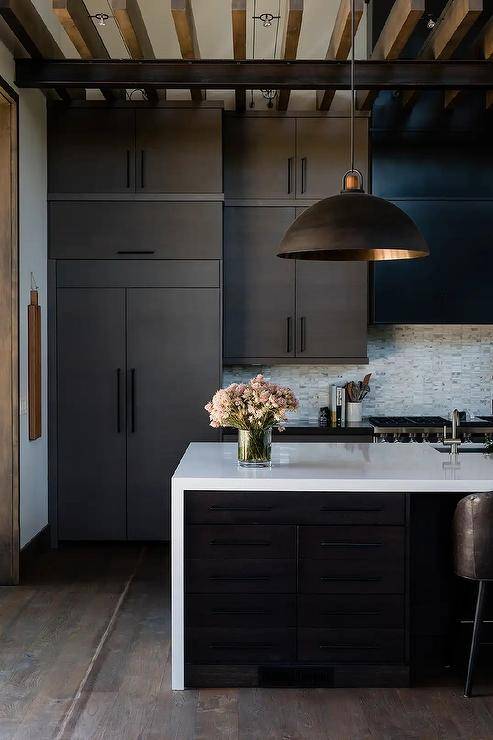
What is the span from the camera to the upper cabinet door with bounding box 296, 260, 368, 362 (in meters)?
5.39

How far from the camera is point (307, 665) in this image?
3131 mm

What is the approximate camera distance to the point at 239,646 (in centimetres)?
313

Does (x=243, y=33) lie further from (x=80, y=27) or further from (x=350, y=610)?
(x=350, y=610)

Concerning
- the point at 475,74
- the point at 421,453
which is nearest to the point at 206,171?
the point at 475,74

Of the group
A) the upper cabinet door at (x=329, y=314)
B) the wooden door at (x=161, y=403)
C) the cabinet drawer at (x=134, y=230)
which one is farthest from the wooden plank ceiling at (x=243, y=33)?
the wooden door at (x=161, y=403)

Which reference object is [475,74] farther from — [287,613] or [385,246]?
[287,613]

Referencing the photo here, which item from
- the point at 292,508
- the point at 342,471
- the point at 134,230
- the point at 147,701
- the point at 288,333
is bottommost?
the point at 147,701

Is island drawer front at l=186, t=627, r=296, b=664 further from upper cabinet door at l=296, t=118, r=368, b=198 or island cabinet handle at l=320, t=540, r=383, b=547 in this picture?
upper cabinet door at l=296, t=118, r=368, b=198

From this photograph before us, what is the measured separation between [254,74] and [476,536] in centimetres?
299

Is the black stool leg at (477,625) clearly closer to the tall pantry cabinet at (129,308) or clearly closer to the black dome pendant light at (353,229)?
the black dome pendant light at (353,229)

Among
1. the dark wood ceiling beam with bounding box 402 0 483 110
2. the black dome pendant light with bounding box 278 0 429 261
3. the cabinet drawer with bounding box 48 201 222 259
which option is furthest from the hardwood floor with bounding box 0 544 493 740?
the dark wood ceiling beam with bounding box 402 0 483 110

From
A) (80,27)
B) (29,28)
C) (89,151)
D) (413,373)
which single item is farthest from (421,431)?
(29,28)

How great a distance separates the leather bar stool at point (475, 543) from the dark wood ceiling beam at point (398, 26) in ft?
7.70

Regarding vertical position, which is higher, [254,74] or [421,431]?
[254,74]
